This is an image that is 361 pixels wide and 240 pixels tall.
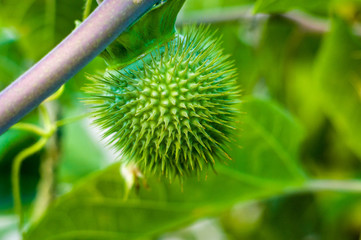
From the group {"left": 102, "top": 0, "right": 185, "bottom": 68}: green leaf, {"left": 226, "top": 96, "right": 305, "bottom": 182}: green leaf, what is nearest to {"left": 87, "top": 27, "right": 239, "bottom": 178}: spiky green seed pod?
{"left": 102, "top": 0, "right": 185, "bottom": 68}: green leaf

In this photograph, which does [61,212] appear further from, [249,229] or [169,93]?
[249,229]

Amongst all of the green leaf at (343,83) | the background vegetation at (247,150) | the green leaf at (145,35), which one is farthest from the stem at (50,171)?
the green leaf at (343,83)

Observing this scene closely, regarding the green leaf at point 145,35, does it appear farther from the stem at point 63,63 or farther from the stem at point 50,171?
the stem at point 50,171

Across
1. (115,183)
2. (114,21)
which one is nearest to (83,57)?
(114,21)

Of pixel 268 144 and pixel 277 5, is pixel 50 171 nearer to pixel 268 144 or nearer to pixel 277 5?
pixel 268 144

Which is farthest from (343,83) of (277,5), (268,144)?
(277,5)

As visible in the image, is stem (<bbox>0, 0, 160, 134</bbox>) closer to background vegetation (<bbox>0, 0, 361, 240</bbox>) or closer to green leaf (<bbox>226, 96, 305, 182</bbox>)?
background vegetation (<bbox>0, 0, 361, 240</bbox>)
